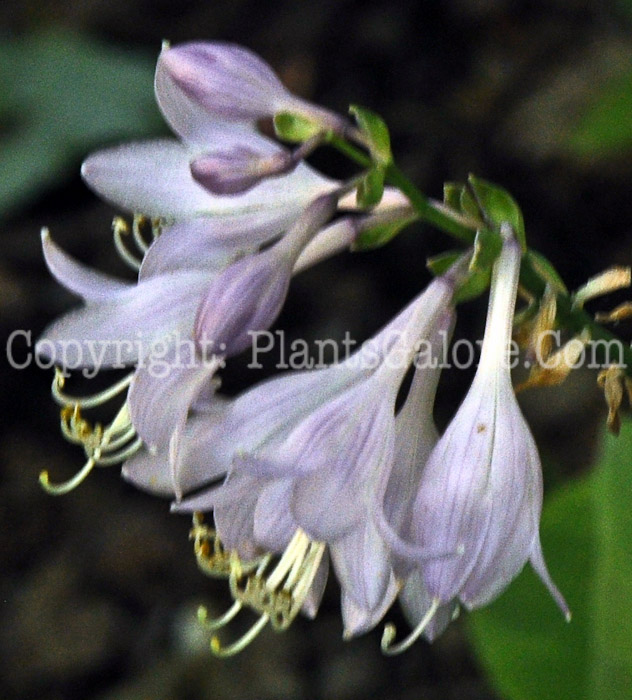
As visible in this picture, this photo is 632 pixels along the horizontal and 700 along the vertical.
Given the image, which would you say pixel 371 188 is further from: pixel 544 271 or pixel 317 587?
pixel 317 587

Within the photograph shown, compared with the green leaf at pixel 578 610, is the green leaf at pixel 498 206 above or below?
above

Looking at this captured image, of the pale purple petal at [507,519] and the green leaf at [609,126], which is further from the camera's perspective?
the green leaf at [609,126]

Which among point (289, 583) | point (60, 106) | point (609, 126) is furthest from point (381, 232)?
point (60, 106)

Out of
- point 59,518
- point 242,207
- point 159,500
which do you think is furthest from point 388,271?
point 242,207

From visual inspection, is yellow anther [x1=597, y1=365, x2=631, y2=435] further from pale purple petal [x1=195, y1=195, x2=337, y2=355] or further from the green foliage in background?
the green foliage in background

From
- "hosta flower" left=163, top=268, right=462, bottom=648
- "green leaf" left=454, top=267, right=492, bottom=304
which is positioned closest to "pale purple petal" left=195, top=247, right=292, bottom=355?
"hosta flower" left=163, top=268, right=462, bottom=648

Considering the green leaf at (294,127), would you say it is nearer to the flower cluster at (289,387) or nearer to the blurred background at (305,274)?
the flower cluster at (289,387)

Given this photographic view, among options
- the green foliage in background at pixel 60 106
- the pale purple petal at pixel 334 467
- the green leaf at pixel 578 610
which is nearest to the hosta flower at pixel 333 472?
the pale purple petal at pixel 334 467
